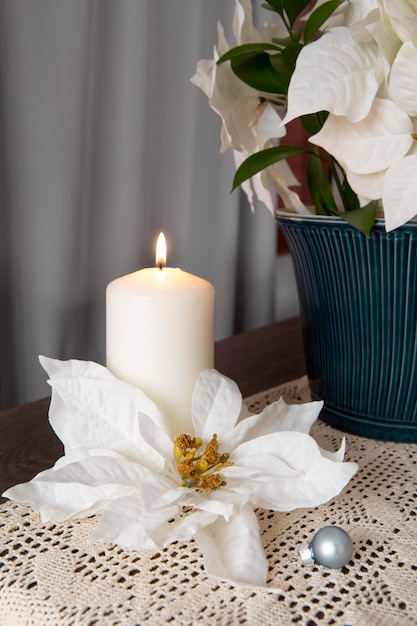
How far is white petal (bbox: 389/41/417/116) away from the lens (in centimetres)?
44

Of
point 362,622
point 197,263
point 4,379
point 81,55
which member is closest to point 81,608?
point 362,622

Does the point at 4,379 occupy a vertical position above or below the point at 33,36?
below

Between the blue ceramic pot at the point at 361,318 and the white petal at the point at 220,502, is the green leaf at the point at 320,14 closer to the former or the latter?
the blue ceramic pot at the point at 361,318

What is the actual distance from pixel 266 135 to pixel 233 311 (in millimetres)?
867

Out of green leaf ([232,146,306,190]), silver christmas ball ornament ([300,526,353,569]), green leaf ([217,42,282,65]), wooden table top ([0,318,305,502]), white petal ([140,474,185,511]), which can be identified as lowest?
wooden table top ([0,318,305,502])

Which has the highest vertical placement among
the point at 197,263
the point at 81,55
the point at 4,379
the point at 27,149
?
the point at 81,55

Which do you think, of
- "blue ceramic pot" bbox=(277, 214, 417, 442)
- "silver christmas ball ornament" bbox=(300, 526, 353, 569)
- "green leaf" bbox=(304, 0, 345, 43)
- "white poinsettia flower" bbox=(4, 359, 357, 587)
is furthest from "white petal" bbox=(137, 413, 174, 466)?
"green leaf" bbox=(304, 0, 345, 43)

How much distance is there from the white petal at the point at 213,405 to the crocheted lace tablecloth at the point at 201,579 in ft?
0.22

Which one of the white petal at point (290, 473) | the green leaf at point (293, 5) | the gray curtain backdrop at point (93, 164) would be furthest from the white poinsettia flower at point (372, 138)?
the gray curtain backdrop at point (93, 164)

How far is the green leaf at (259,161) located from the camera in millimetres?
530

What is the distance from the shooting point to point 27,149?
96 cm

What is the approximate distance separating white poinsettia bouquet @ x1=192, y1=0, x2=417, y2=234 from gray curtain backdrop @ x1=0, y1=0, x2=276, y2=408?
46 cm

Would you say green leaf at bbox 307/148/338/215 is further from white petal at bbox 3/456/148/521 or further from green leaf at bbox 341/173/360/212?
white petal at bbox 3/456/148/521

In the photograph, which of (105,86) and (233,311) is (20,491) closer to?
(105,86)
